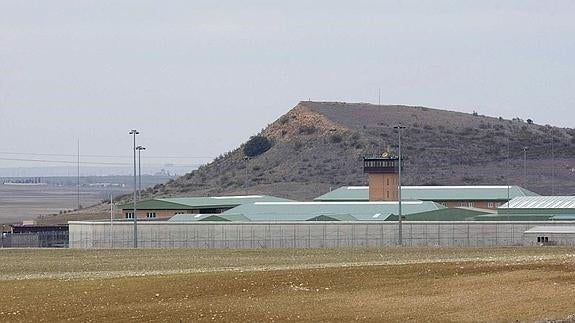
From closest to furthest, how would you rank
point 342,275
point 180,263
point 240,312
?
point 240,312
point 342,275
point 180,263

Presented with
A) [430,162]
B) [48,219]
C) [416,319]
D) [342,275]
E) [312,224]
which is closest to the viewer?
[416,319]

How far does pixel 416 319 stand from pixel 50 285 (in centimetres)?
1544

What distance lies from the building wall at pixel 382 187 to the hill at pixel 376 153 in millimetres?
39235

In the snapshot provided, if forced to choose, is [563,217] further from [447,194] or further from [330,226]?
[447,194]

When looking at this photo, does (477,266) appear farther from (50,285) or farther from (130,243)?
(130,243)

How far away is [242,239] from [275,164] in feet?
310

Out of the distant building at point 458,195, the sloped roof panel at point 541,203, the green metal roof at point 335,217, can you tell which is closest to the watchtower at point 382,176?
the distant building at point 458,195

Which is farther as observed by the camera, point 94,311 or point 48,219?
point 48,219

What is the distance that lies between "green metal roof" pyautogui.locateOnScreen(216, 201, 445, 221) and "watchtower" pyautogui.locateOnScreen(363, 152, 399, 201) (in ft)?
30.6

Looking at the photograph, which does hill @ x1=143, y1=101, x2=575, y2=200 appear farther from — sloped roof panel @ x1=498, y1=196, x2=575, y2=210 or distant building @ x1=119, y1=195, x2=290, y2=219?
sloped roof panel @ x1=498, y1=196, x2=575, y2=210

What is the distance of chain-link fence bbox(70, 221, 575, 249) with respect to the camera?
85.6 m

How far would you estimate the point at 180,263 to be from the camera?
2233 inches

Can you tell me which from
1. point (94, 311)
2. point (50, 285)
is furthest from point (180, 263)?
point (94, 311)

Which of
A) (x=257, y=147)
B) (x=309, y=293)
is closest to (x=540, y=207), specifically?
(x=309, y=293)
